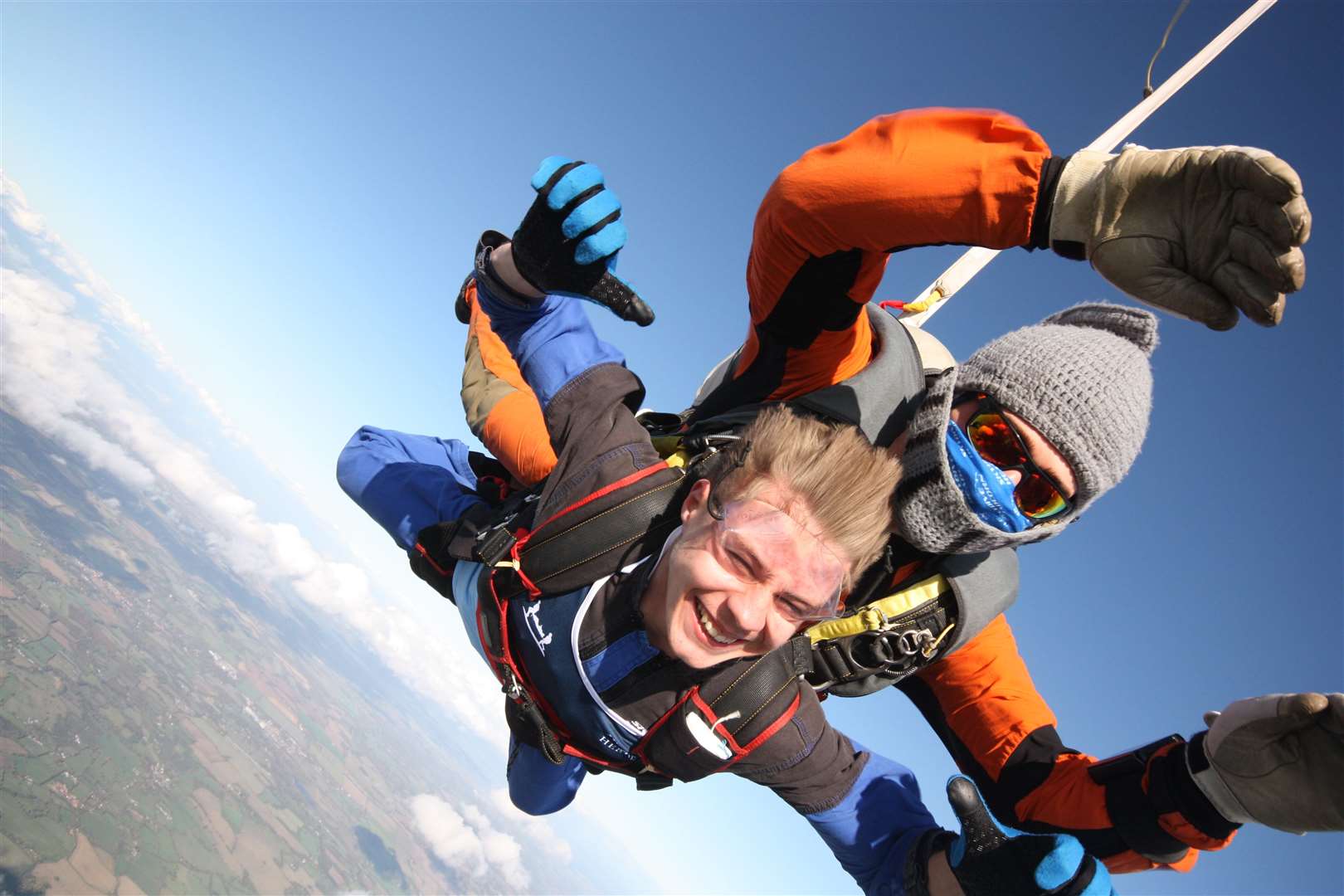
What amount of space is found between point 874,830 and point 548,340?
1.72m

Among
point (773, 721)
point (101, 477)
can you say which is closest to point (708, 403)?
point (773, 721)

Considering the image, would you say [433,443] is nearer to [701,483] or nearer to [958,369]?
[701,483]

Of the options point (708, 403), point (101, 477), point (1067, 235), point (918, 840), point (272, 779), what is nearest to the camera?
point (1067, 235)

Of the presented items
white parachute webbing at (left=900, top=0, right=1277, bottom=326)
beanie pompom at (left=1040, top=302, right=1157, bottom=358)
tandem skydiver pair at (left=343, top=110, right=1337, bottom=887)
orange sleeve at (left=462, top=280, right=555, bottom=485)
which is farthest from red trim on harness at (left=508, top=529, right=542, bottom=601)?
white parachute webbing at (left=900, top=0, right=1277, bottom=326)

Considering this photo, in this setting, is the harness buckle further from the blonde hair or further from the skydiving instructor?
the blonde hair

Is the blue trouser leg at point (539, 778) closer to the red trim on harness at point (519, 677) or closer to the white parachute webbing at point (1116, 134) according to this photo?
the red trim on harness at point (519, 677)

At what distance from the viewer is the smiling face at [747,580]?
1529mm

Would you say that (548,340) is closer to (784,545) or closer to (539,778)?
(784,545)

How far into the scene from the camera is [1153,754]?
6.02 ft

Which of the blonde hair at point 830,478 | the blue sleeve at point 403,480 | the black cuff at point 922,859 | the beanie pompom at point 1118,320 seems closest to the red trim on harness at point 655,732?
the blonde hair at point 830,478

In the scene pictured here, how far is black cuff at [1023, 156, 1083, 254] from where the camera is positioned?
3.92 ft

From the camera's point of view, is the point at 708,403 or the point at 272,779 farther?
the point at 272,779

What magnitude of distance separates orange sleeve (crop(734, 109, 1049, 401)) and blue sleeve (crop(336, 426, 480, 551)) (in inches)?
60.6

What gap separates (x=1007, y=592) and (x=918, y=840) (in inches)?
29.4
